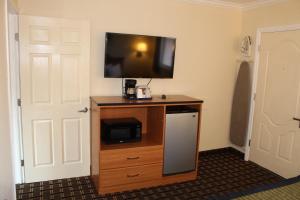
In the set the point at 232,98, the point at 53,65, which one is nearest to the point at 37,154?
the point at 53,65

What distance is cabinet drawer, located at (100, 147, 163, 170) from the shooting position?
9.50ft

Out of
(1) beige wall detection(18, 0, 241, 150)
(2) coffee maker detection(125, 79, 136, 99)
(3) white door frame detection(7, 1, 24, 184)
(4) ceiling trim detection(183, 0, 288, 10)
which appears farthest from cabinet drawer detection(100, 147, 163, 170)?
(4) ceiling trim detection(183, 0, 288, 10)

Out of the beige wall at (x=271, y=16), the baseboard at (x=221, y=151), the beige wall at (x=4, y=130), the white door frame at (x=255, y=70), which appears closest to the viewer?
the beige wall at (x=4, y=130)

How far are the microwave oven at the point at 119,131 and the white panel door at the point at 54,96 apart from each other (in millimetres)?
346

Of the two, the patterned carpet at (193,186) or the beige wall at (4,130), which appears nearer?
the beige wall at (4,130)

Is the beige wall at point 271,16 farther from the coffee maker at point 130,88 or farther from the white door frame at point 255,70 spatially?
Answer: the coffee maker at point 130,88

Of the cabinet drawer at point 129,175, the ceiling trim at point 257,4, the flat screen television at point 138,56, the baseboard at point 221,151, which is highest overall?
the ceiling trim at point 257,4

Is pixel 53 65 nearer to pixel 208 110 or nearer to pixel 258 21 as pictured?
pixel 208 110

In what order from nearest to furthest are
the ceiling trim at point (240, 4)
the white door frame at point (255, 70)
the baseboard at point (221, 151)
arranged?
the white door frame at point (255, 70) < the ceiling trim at point (240, 4) < the baseboard at point (221, 151)

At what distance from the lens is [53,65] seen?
3027 millimetres

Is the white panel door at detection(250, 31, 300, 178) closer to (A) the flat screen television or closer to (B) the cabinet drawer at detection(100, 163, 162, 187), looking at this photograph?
(A) the flat screen television

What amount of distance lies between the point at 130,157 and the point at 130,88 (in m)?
0.87

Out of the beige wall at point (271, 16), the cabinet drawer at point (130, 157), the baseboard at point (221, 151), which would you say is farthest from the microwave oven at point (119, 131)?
the beige wall at point (271, 16)

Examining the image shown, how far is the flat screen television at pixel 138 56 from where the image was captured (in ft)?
10.5
